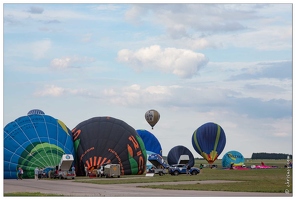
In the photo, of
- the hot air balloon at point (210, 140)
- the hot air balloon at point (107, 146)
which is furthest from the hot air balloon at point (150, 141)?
the hot air balloon at point (107, 146)

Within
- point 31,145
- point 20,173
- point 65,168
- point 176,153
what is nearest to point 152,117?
point 176,153

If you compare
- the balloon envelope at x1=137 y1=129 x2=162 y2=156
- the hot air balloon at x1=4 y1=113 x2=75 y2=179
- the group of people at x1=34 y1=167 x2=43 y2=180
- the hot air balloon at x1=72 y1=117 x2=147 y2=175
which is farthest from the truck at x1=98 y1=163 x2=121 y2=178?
the balloon envelope at x1=137 y1=129 x2=162 y2=156

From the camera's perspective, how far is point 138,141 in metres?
42.3

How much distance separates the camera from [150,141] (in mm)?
61688

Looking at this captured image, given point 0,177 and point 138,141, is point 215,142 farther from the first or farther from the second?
point 0,177

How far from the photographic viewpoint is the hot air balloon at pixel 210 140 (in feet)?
215

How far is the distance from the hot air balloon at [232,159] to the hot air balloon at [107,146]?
86.8ft

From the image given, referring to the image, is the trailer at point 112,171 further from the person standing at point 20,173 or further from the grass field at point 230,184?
the person standing at point 20,173

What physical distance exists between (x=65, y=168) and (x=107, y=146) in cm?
428

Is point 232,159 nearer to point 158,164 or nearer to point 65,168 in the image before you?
point 158,164

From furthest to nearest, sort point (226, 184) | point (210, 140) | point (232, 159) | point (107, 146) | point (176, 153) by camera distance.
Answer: point (232, 159) → point (210, 140) → point (176, 153) → point (107, 146) → point (226, 184)

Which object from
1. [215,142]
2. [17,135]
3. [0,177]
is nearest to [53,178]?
[17,135]

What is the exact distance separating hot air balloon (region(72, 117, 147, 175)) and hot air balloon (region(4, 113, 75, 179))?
1370 mm

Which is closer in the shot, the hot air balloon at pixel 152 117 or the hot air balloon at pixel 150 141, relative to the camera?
the hot air balloon at pixel 152 117
